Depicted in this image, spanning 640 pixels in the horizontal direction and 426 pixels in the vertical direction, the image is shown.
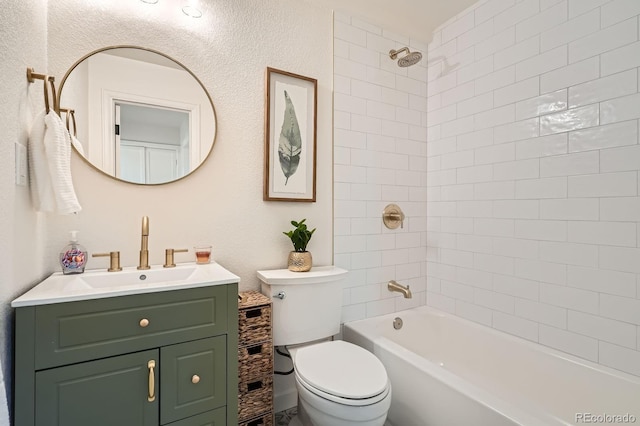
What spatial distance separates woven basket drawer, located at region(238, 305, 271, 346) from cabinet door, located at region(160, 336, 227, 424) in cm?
21

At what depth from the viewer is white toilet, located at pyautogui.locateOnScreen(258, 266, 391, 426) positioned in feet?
3.87

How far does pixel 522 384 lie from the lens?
65.7 inches

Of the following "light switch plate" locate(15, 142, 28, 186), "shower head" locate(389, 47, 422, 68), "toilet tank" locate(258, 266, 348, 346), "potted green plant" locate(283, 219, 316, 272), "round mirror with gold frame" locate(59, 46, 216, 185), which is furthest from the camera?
"shower head" locate(389, 47, 422, 68)

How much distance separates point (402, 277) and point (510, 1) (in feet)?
6.50

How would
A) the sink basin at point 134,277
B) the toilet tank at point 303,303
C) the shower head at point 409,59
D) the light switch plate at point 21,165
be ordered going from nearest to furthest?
the light switch plate at point 21,165, the sink basin at point 134,277, the toilet tank at point 303,303, the shower head at point 409,59

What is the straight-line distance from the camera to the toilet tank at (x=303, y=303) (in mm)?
1593

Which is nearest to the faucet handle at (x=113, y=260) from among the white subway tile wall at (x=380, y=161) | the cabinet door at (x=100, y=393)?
the cabinet door at (x=100, y=393)

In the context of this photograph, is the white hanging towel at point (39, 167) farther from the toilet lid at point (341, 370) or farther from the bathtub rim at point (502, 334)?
the bathtub rim at point (502, 334)

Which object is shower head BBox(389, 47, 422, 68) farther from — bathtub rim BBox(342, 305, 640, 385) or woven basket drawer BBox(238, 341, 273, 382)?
woven basket drawer BBox(238, 341, 273, 382)

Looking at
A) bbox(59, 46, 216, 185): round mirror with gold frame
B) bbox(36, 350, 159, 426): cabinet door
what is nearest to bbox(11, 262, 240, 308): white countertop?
bbox(36, 350, 159, 426): cabinet door

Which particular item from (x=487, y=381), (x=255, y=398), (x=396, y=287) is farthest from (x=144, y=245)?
(x=487, y=381)

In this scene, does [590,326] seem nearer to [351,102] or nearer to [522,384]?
[522,384]

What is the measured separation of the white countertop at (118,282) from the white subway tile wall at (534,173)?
989mm

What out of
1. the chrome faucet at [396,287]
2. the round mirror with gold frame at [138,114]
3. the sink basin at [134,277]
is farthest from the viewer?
the chrome faucet at [396,287]
